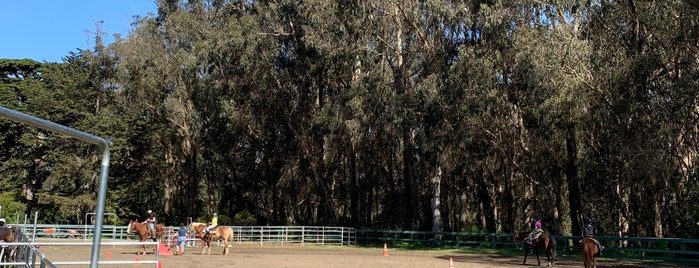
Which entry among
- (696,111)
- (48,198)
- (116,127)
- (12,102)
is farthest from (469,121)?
(12,102)

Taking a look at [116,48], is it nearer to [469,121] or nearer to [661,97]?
[469,121]

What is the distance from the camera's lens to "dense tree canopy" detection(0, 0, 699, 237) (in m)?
24.8

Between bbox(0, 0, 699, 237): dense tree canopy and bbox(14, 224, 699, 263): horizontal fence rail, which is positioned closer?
bbox(0, 0, 699, 237): dense tree canopy

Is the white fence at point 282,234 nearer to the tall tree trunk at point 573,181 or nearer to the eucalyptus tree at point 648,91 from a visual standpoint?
the tall tree trunk at point 573,181

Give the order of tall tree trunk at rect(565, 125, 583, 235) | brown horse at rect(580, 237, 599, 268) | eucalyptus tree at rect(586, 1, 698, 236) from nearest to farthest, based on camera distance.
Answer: brown horse at rect(580, 237, 599, 268)
eucalyptus tree at rect(586, 1, 698, 236)
tall tree trunk at rect(565, 125, 583, 235)

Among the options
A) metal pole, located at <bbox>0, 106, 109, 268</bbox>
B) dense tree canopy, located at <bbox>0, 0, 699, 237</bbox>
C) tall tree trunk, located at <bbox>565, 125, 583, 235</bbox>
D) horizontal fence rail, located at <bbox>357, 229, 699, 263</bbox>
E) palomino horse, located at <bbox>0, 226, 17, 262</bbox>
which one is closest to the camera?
metal pole, located at <bbox>0, 106, 109, 268</bbox>

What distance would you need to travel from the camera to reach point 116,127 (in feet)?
148

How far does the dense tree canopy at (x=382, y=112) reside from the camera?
24.8 meters

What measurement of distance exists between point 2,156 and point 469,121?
122ft

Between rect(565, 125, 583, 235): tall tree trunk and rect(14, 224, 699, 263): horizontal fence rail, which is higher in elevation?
rect(565, 125, 583, 235): tall tree trunk

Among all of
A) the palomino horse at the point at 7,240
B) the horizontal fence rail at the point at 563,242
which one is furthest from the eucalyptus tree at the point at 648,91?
the palomino horse at the point at 7,240

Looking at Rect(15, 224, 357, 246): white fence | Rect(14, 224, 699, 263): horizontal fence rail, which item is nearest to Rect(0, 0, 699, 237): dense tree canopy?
Rect(14, 224, 699, 263): horizontal fence rail

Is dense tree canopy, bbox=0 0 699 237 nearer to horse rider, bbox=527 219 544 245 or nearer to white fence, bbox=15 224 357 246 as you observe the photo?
white fence, bbox=15 224 357 246

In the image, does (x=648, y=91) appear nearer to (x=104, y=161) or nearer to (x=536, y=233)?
(x=536, y=233)
